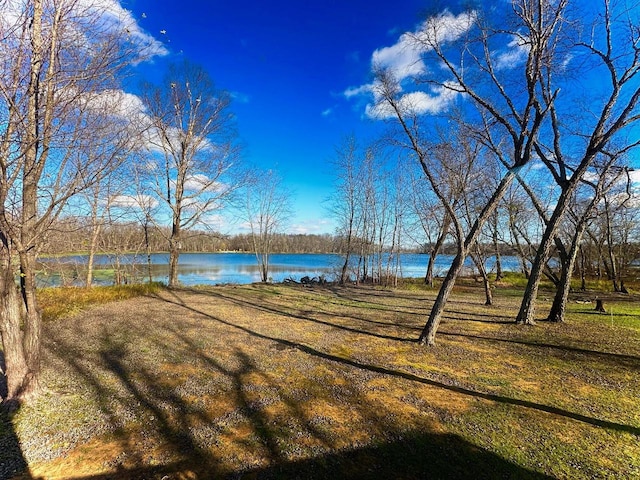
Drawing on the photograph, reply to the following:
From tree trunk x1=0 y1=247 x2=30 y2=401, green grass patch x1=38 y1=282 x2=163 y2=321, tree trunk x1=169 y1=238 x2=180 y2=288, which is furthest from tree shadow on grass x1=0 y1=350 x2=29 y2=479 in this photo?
tree trunk x1=169 y1=238 x2=180 y2=288

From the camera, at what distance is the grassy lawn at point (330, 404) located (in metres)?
2.81

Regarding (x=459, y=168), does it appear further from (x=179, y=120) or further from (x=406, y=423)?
(x=179, y=120)

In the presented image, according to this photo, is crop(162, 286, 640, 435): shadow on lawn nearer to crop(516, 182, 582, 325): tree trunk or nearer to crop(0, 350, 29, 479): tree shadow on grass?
crop(0, 350, 29, 479): tree shadow on grass

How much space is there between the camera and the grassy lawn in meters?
2.81

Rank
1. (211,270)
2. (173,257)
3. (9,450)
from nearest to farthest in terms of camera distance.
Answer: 1. (9,450)
2. (173,257)
3. (211,270)

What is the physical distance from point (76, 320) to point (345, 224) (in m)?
16.0

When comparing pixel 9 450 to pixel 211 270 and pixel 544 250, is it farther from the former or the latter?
pixel 211 270

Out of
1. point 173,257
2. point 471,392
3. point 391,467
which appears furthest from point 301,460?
point 173,257

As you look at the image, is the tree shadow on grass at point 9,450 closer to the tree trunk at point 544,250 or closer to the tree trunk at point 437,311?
the tree trunk at point 437,311

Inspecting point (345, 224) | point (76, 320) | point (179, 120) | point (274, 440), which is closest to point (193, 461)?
point (274, 440)

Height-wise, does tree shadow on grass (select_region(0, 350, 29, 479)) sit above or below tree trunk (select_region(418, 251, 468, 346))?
below

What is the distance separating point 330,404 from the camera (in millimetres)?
3895

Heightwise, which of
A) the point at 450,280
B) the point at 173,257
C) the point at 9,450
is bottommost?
the point at 9,450

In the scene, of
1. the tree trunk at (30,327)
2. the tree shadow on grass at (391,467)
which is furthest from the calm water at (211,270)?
the tree shadow on grass at (391,467)
